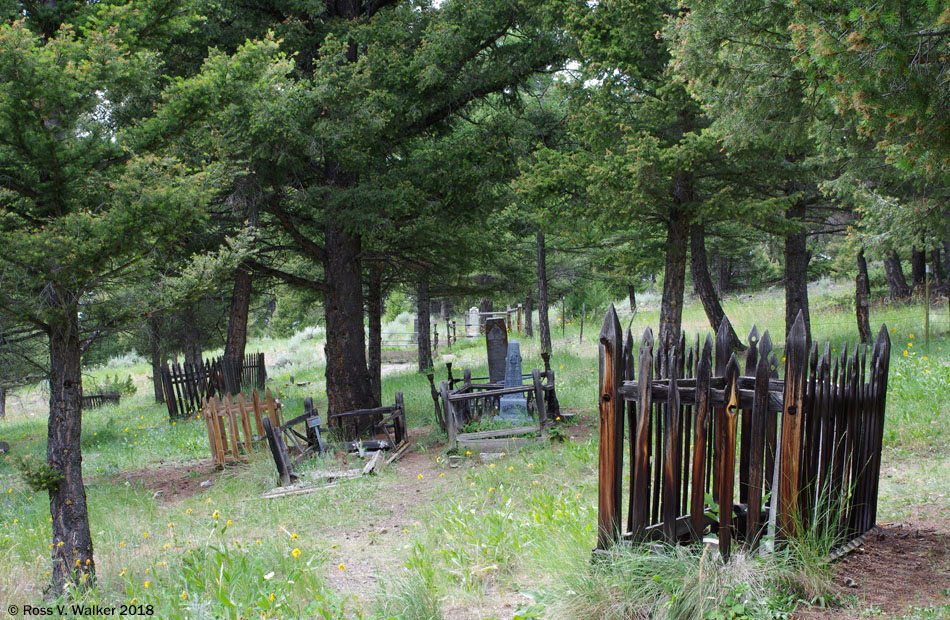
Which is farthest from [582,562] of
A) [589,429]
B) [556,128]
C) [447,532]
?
[556,128]

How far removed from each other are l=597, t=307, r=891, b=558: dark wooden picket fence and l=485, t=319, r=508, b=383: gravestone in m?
8.41

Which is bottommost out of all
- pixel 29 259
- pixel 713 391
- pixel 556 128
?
pixel 713 391

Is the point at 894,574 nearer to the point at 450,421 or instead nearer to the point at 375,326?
the point at 450,421

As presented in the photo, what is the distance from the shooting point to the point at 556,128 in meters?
13.3

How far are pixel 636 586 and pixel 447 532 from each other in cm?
213

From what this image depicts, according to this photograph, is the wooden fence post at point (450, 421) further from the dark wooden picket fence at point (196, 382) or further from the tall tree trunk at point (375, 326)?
the dark wooden picket fence at point (196, 382)

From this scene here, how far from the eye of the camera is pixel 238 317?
18.4 metres

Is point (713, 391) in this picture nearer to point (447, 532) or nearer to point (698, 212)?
point (447, 532)

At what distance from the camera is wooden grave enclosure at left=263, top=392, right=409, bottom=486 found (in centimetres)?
885

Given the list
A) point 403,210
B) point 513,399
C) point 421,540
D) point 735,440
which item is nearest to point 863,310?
point 513,399

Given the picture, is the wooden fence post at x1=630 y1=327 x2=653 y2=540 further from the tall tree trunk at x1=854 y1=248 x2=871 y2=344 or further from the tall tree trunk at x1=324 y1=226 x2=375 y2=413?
the tall tree trunk at x1=854 y1=248 x2=871 y2=344

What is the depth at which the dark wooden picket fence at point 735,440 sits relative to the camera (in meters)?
3.74

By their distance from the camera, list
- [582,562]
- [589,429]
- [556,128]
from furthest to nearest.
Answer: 1. [556,128]
2. [589,429]
3. [582,562]

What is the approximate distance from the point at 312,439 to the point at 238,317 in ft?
28.9
